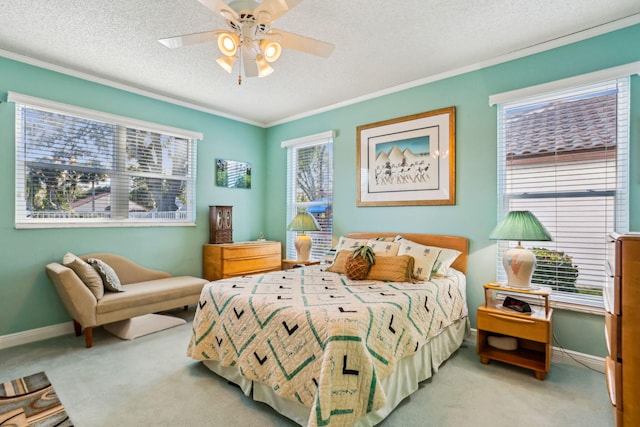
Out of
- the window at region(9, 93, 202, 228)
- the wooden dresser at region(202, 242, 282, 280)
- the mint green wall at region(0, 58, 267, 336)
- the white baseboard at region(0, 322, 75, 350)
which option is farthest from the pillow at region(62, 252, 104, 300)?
the wooden dresser at region(202, 242, 282, 280)

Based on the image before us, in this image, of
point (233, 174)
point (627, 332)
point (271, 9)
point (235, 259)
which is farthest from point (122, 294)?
point (627, 332)

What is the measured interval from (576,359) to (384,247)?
70.7 inches

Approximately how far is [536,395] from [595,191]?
1639 millimetres

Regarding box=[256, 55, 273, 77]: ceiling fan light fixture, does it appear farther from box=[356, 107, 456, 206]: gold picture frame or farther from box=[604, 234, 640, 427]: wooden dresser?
box=[604, 234, 640, 427]: wooden dresser

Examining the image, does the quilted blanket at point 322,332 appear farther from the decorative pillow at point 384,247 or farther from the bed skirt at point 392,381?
the decorative pillow at point 384,247

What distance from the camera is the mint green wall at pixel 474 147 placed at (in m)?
2.55

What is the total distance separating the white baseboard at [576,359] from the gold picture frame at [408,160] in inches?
61.6

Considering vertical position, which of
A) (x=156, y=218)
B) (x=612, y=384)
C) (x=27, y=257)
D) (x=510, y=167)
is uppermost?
(x=510, y=167)

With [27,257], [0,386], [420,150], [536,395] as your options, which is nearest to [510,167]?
[420,150]

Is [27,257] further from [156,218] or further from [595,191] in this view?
[595,191]

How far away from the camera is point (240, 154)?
4.98 metres

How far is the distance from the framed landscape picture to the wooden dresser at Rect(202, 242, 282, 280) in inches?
38.0

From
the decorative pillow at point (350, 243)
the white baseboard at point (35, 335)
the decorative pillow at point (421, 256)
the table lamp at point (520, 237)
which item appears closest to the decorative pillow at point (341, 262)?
the decorative pillow at point (350, 243)

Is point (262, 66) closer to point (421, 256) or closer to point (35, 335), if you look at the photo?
point (421, 256)
